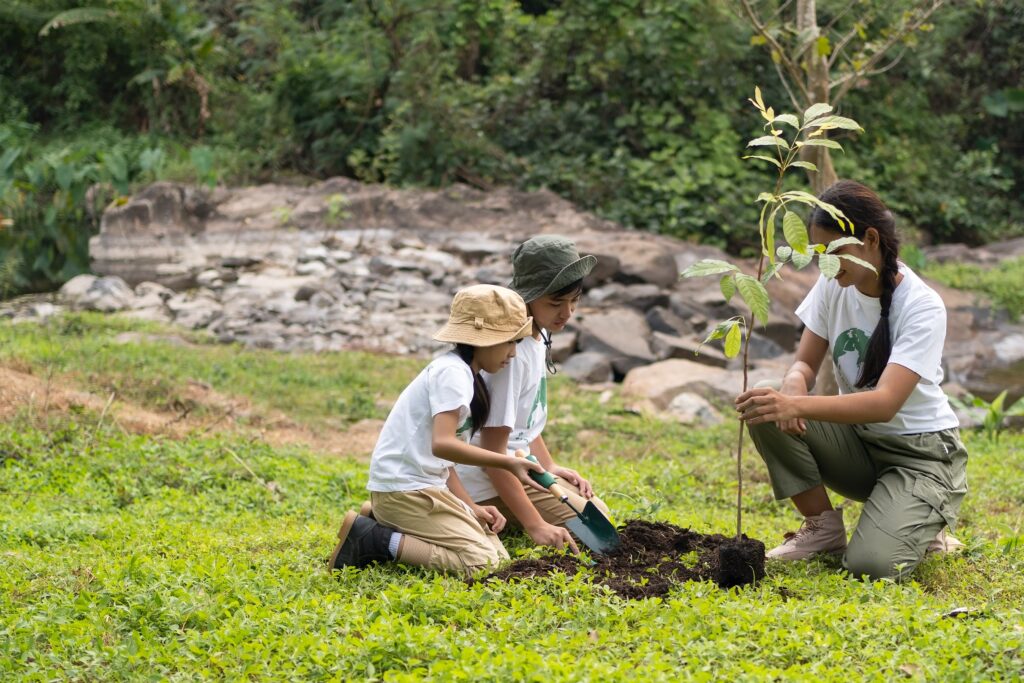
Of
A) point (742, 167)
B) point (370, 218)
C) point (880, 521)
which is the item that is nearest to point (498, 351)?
point (880, 521)

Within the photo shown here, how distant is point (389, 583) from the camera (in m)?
4.05

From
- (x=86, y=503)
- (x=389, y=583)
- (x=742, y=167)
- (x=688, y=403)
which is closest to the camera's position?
(x=389, y=583)

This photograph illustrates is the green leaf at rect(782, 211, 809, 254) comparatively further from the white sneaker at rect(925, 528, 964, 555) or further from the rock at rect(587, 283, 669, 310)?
the rock at rect(587, 283, 669, 310)

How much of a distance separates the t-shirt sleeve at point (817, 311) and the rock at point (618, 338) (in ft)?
17.9

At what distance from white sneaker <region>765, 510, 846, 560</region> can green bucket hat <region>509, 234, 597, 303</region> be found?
1.32 meters

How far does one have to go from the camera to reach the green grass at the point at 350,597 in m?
3.16

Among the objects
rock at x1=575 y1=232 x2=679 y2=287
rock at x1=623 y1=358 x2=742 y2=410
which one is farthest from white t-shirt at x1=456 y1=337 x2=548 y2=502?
rock at x1=575 y1=232 x2=679 y2=287

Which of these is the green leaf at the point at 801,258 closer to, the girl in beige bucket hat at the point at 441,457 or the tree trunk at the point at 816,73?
the girl in beige bucket hat at the point at 441,457

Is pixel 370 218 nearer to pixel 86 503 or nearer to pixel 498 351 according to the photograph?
pixel 86 503

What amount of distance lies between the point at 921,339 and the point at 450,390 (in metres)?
1.69

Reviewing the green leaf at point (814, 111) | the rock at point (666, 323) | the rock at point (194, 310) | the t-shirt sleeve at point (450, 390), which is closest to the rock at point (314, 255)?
the rock at point (194, 310)

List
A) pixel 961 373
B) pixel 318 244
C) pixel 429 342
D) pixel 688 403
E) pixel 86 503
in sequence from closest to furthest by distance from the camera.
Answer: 1. pixel 86 503
2. pixel 688 403
3. pixel 429 342
4. pixel 961 373
5. pixel 318 244

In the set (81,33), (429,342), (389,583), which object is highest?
(81,33)

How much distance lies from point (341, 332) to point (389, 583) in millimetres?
7013
